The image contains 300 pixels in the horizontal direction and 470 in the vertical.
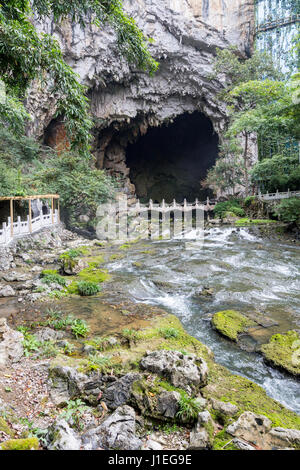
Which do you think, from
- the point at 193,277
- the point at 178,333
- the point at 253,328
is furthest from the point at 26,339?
the point at 193,277

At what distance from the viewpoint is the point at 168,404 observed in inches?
95.3

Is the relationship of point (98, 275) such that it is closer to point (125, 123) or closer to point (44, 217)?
point (44, 217)

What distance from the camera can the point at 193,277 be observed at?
8.19 meters

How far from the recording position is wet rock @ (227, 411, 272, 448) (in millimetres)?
2105

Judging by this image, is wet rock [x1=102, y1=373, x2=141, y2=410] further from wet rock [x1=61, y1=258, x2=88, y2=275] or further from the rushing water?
wet rock [x1=61, y1=258, x2=88, y2=275]

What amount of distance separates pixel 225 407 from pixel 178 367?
1.97ft

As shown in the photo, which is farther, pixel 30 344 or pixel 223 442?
pixel 30 344

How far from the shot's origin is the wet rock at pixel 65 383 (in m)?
2.61

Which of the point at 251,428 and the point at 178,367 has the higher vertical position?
the point at 178,367

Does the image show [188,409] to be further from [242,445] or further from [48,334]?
[48,334]

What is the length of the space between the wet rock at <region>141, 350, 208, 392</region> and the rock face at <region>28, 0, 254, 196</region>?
68.5 feet

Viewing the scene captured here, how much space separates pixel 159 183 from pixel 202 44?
1511 centimetres

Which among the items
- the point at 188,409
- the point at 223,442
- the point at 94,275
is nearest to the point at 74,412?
the point at 188,409

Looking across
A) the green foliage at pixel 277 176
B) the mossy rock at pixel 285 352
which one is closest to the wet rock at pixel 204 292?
the mossy rock at pixel 285 352
